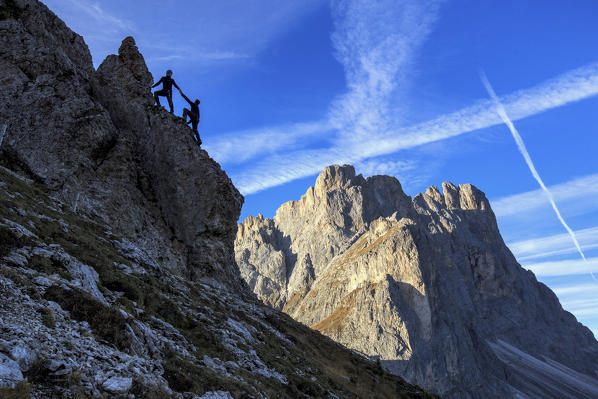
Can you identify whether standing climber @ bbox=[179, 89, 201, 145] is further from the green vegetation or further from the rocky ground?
the green vegetation

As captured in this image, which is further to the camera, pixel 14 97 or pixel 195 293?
pixel 14 97

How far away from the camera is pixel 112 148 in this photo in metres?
30.7

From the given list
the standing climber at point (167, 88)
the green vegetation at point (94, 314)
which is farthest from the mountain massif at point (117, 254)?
the standing climber at point (167, 88)

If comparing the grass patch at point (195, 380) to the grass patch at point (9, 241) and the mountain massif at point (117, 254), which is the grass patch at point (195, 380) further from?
the grass patch at point (9, 241)

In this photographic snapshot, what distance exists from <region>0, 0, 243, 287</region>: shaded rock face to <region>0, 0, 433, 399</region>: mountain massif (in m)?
0.10

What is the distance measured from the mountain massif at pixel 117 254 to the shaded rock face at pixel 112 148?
0.10m

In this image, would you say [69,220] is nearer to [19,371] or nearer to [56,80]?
[19,371]

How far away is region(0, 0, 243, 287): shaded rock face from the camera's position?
26297mm

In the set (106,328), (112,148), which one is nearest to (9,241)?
(106,328)

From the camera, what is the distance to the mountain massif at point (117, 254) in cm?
843

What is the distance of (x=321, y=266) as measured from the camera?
182625mm

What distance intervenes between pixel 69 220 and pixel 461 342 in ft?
394

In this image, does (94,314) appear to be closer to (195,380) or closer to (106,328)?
(106,328)

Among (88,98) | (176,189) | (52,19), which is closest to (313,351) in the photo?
(176,189)
